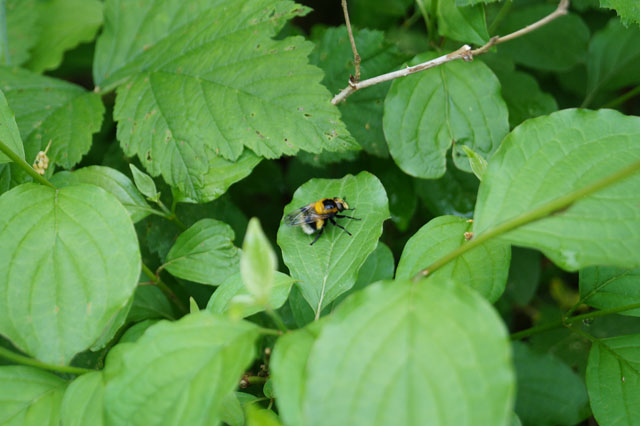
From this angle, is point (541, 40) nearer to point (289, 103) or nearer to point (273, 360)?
point (289, 103)

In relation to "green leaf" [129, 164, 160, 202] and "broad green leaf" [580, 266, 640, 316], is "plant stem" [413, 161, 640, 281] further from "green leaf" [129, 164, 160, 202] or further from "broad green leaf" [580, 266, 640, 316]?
"green leaf" [129, 164, 160, 202]

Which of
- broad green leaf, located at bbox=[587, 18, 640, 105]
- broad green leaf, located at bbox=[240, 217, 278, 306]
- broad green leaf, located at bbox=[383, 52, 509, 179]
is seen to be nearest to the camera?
broad green leaf, located at bbox=[240, 217, 278, 306]

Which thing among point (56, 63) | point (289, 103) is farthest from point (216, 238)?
point (56, 63)

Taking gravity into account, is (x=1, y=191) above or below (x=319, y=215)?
above

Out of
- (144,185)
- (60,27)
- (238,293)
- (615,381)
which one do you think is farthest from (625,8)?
(60,27)

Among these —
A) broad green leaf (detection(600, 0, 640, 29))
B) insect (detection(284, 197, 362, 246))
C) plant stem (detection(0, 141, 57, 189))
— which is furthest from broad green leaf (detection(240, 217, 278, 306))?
broad green leaf (detection(600, 0, 640, 29))

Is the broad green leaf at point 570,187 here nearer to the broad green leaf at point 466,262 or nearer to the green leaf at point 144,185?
the broad green leaf at point 466,262

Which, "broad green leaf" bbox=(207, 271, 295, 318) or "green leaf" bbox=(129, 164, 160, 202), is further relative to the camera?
"green leaf" bbox=(129, 164, 160, 202)
